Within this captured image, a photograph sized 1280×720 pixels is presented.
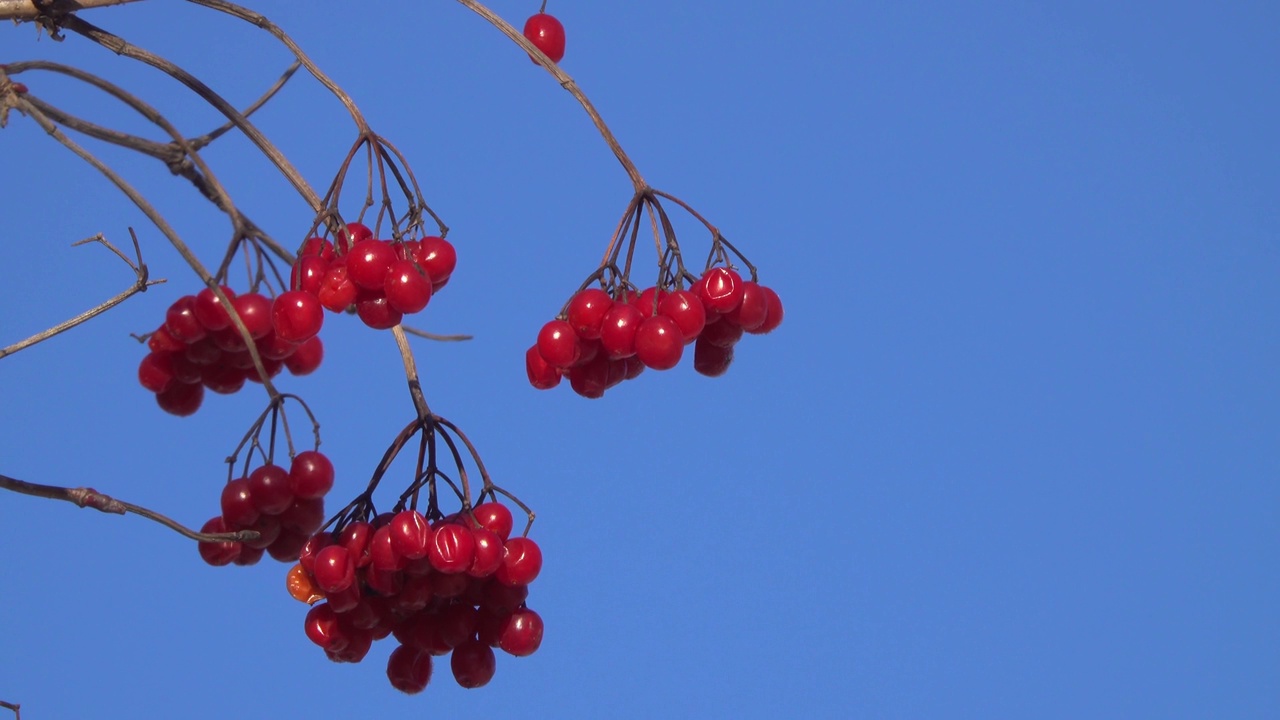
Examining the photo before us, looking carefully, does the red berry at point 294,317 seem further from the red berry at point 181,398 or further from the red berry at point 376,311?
the red berry at point 181,398

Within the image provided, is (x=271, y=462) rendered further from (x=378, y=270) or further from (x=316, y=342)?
(x=378, y=270)

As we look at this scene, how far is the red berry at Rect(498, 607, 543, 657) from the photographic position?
1.29m

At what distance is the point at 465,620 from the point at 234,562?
8.7 inches

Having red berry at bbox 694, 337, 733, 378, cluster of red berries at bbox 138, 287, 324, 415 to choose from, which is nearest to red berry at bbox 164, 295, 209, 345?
cluster of red berries at bbox 138, 287, 324, 415

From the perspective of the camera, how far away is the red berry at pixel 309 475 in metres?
1.24

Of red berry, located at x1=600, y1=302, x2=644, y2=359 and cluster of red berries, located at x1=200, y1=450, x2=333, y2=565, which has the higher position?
red berry, located at x1=600, y1=302, x2=644, y2=359

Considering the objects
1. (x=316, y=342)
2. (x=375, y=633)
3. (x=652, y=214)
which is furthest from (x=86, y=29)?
(x=375, y=633)

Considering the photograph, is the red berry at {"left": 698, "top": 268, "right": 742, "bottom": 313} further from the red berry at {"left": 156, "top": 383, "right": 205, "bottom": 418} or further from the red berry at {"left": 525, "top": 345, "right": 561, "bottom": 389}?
the red berry at {"left": 156, "top": 383, "right": 205, "bottom": 418}

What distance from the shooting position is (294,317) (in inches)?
41.3

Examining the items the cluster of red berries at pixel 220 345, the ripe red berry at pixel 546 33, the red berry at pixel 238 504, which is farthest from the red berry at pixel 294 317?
the ripe red berry at pixel 546 33

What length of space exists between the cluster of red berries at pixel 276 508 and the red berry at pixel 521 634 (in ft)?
0.65

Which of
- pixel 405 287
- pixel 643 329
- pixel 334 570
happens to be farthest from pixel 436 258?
pixel 334 570

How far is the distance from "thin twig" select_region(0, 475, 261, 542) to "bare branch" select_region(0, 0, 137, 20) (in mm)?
359

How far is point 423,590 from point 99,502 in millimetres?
353
